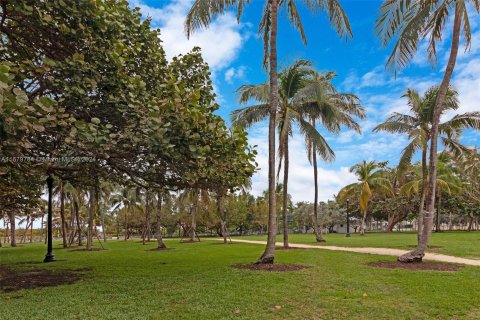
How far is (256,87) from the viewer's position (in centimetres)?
1662

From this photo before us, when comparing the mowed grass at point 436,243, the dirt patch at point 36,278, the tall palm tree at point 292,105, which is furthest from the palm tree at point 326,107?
the dirt patch at point 36,278

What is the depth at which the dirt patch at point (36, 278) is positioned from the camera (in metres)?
9.09

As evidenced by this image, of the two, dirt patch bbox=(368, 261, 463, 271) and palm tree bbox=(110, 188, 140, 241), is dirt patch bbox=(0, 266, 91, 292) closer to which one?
dirt patch bbox=(368, 261, 463, 271)

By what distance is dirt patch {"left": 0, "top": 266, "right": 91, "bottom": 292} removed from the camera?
9094 millimetres

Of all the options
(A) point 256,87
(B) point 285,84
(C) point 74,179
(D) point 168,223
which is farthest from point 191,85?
(D) point 168,223

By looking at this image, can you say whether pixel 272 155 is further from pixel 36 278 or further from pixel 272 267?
pixel 36 278

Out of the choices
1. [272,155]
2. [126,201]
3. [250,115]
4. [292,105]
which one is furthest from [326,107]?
[126,201]

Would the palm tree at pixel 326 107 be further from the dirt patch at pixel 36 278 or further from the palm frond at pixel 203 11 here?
the dirt patch at pixel 36 278

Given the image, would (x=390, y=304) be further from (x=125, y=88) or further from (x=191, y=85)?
(x=191, y=85)

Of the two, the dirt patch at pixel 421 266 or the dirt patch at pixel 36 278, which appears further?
the dirt patch at pixel 421 266

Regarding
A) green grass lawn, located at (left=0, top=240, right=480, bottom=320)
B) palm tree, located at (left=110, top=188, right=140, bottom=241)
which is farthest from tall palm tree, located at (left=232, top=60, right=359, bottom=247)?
palm tree, located at (left=110, top=188, right=140, bottom=241)

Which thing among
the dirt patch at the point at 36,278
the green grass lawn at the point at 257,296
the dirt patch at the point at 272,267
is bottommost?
the dirt patch at the point at 36,278

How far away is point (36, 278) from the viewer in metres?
10.3

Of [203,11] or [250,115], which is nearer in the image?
[203,11]
